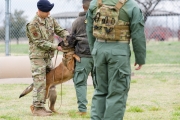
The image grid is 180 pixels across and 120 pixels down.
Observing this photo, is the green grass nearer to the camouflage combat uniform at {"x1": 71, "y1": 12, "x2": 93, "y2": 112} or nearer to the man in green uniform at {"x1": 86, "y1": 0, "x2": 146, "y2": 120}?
the camouflage combat uniform at {"x1": 71, "y1": 12, "x2": 93, "y2": 112}

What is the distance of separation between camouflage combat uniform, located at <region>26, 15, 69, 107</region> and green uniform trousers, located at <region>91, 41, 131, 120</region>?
6.29 feet

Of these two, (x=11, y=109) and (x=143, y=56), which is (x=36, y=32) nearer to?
(x=11, y=109)

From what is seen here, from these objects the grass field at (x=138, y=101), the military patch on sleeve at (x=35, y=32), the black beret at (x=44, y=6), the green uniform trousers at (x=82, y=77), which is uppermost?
the black beret at (x=44, y=6)

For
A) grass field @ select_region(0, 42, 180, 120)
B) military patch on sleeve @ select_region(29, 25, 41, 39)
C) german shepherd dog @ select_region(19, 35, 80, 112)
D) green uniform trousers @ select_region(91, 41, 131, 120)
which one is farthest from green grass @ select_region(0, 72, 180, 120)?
green uniform trousers @ select_region(91, 41, 131, 120)

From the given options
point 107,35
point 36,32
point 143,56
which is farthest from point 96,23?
Answer: point 36,32

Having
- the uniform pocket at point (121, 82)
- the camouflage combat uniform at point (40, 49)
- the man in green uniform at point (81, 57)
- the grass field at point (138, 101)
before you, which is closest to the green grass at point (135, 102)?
the grass field at point (138, 101)

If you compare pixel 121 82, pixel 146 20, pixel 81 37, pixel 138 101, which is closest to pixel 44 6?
pixel 81 37

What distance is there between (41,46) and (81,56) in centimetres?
60

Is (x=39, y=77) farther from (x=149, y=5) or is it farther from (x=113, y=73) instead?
(x=149, y=5)

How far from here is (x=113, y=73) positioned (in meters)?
5.89

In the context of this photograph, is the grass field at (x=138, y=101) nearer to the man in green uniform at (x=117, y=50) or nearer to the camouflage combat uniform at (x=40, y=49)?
the camouflage combat uniform at (x=40, y=49)

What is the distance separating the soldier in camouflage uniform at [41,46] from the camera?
784cm

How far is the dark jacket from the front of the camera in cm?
793

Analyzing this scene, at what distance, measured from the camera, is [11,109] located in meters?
8.84
